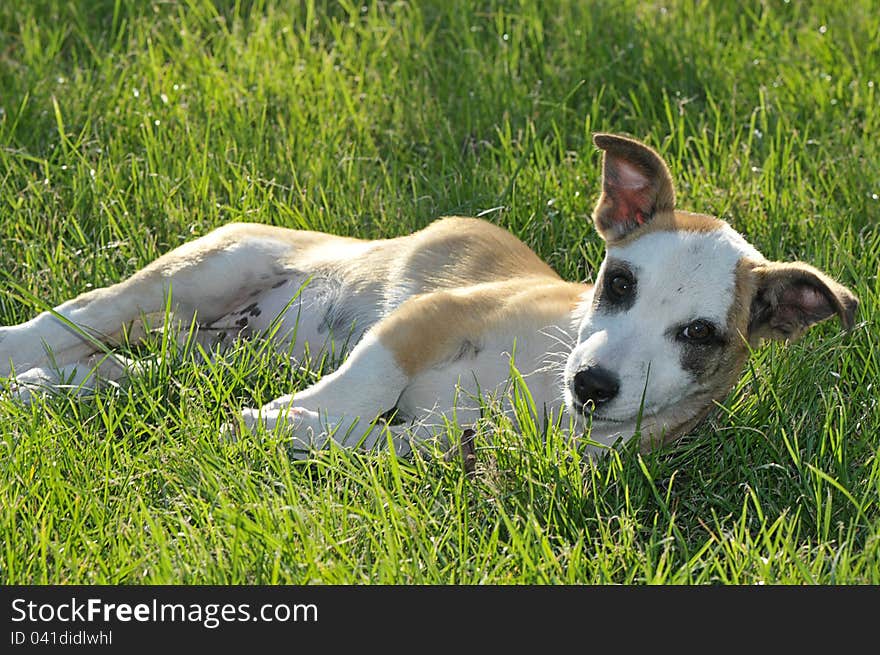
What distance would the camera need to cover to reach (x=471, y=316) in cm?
469

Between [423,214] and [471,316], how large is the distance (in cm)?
146

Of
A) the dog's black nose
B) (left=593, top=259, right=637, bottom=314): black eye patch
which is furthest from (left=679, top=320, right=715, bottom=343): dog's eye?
the dog's black nose

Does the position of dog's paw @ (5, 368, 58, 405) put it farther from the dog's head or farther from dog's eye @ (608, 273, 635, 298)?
dog's eye @ (608, 273, 635, 298)

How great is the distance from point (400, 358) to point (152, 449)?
36.9 inches

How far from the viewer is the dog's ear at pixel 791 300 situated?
162 inches

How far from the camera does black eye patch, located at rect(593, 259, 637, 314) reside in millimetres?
4266

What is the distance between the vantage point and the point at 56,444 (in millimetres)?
4148

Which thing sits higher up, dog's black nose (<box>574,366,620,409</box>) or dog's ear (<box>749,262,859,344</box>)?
dog's ear (<box>749,262,859,344</box>)

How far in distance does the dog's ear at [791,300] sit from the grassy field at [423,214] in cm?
35

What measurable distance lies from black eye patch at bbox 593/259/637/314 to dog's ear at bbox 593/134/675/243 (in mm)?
309

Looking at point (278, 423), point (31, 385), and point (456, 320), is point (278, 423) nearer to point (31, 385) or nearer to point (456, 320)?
point (456, 320)

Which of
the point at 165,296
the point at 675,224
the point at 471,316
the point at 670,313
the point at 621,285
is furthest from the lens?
the point at 165,296

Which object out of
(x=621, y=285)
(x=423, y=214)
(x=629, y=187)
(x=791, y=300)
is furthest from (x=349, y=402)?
(x=423, y=214)
